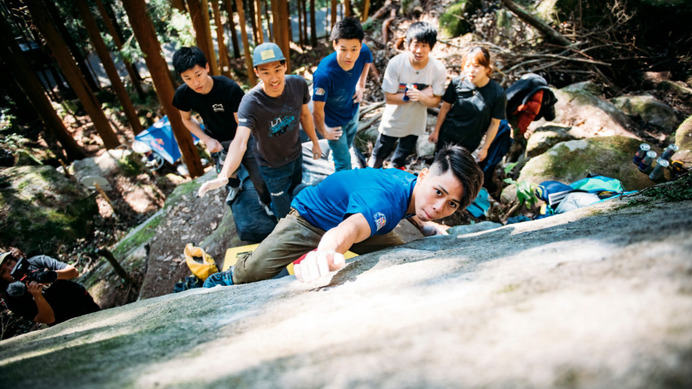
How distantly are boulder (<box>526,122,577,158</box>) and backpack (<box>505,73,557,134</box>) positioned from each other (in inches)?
13.7

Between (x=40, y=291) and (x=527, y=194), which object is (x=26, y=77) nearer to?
(x=40, y=291)

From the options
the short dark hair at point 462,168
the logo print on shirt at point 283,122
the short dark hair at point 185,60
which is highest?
the short dark hair at point 185,60

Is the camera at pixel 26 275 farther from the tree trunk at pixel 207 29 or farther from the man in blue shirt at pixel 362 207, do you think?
the tree trunk at pixel 207 29

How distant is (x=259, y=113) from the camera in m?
3.18

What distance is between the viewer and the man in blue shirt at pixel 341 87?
142 inches

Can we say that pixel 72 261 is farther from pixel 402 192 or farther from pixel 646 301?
pixel 646 301

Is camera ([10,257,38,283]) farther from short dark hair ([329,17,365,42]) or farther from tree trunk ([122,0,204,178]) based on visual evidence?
short dark hair ([329,17,365,42])

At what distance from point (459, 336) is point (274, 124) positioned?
3.04 m

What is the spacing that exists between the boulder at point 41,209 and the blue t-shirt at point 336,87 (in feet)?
27.4

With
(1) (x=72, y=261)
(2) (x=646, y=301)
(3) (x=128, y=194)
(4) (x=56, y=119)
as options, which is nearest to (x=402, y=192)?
(2) (x=646, y=301)

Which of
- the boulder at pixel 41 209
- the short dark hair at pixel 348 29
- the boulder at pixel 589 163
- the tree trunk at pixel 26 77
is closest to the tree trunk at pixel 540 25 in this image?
the boulder at pixel 589 163

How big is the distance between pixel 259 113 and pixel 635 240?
3.05m

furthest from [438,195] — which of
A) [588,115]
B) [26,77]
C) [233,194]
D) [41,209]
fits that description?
[26,77]

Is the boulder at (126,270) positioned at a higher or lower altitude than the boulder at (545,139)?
lower
